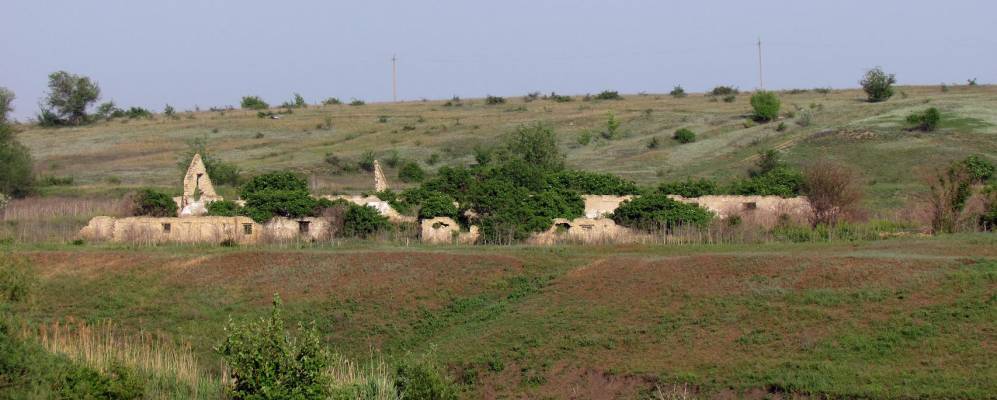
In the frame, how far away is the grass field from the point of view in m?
19.1

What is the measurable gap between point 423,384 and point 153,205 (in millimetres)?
22055

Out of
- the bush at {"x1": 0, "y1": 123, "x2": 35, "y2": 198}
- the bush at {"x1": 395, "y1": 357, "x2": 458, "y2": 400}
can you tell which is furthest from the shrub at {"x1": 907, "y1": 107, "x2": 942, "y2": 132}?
the bush at {"x1": 395, "y1": 357, "x2": 458, "y2": 400}

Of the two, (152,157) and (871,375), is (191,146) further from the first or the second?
(871,375)

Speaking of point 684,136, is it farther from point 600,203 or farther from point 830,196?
point 830,196

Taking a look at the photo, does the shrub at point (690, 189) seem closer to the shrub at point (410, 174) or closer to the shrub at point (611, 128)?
the shrub at point (410, 174)

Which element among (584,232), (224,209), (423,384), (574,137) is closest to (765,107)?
(574,137)

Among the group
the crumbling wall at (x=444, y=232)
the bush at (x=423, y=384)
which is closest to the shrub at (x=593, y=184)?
the crumbling wall at (x=444, y=232)

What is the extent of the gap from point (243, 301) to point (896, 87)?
6998 cm

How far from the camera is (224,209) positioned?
37.7 m

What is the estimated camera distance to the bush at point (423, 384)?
1883 cm

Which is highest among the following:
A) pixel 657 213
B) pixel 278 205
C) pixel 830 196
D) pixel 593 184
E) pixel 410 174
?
pixel 410 174

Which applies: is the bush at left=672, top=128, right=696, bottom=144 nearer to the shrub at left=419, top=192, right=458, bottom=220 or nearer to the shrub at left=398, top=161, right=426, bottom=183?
the shrub at left=398, top=161, right=426, bottom=183

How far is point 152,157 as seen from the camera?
68.9 meters

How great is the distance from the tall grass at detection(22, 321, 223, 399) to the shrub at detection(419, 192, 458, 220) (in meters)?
12.4
